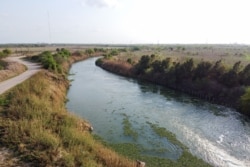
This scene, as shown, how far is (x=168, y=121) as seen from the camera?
22.5 metres

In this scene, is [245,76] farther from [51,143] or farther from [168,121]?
[51,143]

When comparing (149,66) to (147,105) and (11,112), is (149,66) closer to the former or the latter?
(147,105)

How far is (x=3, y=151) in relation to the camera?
11.6 meters

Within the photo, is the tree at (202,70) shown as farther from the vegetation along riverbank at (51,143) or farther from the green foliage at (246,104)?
the vegetation along riverbank at (51,143)

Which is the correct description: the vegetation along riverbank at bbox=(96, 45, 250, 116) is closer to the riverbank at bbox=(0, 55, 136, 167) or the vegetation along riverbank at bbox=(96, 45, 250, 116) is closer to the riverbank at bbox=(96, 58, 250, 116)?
the riverbank at bbox=(96, 58, 250, 116)

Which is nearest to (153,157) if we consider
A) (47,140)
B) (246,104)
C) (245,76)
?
(47,140)

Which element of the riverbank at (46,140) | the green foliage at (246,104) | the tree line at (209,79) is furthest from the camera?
the tree line at (209,79)

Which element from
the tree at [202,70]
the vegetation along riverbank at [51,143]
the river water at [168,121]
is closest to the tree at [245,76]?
the river water at [168,121]

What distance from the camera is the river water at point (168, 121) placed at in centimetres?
1666

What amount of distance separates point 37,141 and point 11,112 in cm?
454

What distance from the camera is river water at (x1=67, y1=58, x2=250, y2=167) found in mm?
16656

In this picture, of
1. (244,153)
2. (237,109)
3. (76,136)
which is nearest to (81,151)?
(76,136)

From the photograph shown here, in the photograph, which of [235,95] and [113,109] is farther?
[235,95]

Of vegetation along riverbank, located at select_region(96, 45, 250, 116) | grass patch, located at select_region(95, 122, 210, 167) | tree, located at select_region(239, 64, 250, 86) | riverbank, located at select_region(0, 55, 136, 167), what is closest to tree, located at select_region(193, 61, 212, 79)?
vegetation along riverbank, located at select_region(96, 45, 250, 116)
